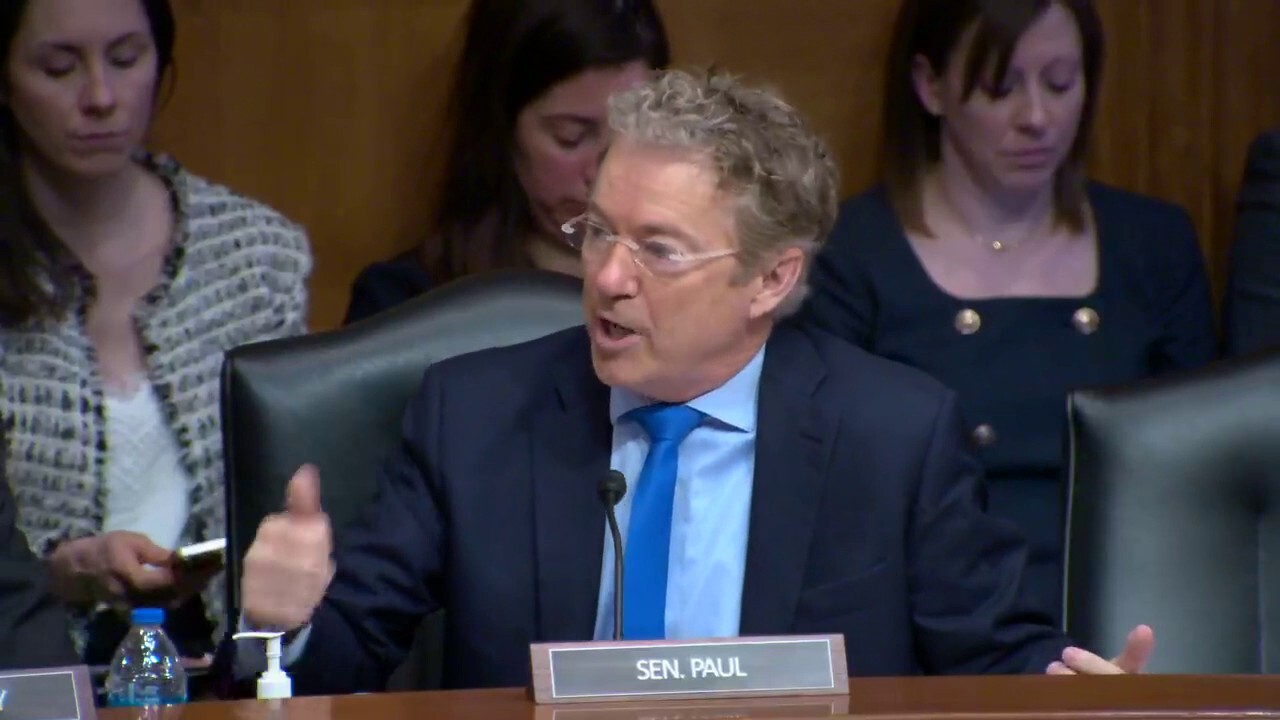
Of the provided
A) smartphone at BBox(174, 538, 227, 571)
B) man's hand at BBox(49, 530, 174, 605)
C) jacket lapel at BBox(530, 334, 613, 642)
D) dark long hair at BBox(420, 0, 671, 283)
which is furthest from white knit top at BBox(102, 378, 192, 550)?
jacket lapel at BBox(530, 334, 613, 642)

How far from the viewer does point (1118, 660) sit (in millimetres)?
1830

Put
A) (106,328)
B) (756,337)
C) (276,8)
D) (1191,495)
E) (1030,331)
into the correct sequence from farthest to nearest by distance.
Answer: (276,8) < (1030,331) < (106,328) < (756,337) < (1191,495)

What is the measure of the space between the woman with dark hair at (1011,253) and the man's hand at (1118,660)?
0.98m

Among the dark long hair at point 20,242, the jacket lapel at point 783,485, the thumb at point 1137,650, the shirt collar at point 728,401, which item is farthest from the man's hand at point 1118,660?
the dark long hair at point 20,242

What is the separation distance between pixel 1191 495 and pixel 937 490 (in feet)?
0.82

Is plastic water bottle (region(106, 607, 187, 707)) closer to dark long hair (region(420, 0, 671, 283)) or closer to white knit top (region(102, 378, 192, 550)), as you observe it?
white knit top (region(102, 378, 192, 550))

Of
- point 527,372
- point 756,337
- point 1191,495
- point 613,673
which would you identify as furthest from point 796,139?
point 613,673

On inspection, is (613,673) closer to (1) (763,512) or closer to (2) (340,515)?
(1) (763,512)

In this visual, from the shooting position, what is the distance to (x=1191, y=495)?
2000 millimetres

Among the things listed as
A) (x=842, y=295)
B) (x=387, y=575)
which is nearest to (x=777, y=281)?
(x=387, y=575)

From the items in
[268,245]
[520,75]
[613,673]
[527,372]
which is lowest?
[613,673]

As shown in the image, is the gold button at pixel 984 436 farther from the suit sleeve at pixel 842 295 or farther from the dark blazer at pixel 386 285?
the dark blazer at pixel 386 285

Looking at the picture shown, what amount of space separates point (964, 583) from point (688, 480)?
290 mm

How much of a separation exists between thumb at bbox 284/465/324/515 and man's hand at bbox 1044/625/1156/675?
654 millimetres
